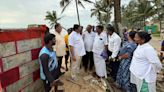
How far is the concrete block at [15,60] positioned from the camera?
3.83 metres

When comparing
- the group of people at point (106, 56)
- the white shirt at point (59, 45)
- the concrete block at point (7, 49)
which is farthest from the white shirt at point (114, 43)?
the concrete block at point (7, 49)

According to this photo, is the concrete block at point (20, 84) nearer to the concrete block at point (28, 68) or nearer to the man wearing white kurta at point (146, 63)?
the concrete block at point (28, 68)

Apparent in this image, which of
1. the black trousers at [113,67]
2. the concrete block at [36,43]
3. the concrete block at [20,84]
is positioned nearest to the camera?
the concrete block at [20,84]

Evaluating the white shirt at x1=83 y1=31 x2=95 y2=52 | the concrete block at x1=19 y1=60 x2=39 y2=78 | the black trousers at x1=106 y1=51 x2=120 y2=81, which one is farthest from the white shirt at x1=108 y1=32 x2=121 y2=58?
the concrete block at x1=19 y1=60 x2=39 y2=78

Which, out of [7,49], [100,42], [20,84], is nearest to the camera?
[7,49]

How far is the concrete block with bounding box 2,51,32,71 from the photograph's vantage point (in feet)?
12.6

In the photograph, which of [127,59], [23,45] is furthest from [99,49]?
[23,45]

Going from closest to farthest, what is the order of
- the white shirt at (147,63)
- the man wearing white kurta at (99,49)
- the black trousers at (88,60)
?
the white shirt at (147,63) < the man wearing white kurta at (99,49) < the black trousers at (88,60)

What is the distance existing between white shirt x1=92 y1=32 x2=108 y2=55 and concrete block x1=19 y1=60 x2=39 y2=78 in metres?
2.59

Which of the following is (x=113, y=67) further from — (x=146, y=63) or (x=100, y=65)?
(x=146, y=63)

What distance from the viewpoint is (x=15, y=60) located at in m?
4.14

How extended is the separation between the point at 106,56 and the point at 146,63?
2.78m

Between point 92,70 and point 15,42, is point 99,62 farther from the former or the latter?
point 15,42

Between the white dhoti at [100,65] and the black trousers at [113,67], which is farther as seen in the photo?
the white dhoti at [100,65]
